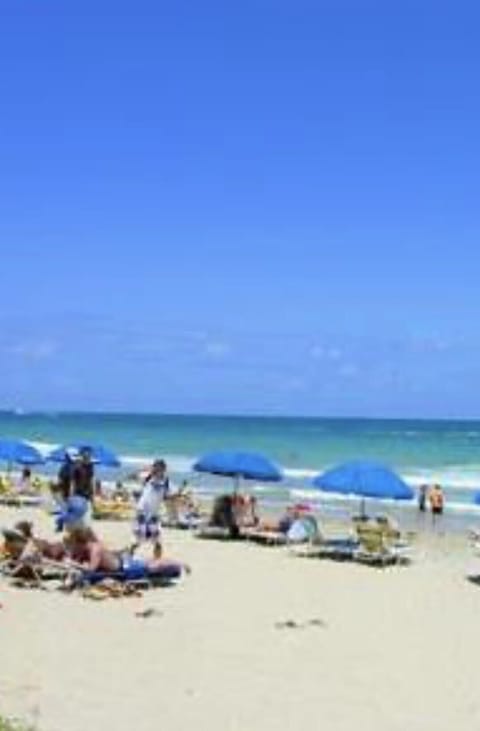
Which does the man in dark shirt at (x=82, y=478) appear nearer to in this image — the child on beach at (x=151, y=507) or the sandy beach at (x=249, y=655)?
the child on beach at (x=151, y=507)

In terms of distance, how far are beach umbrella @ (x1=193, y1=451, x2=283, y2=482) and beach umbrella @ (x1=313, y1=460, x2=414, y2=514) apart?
2.26 meters

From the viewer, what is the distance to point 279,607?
16.0 metres

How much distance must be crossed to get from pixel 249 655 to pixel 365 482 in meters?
8.74

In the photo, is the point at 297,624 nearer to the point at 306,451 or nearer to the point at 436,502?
the point at 436,502

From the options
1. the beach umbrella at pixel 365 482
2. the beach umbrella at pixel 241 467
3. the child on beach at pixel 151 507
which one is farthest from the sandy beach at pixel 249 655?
the beach umbrella at pixel 241 467

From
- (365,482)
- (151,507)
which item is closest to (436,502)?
(365,482)

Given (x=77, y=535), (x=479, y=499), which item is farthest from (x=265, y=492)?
(x=77, y=535)

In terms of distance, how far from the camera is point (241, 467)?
2400 cm

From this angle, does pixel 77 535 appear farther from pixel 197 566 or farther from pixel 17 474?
pixel 17 474

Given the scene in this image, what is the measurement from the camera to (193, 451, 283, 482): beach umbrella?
2397cm

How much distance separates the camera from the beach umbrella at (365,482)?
2127 cm

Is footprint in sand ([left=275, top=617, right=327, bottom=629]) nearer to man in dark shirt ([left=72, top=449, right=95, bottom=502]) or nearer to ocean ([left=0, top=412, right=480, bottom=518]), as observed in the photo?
man in dark shirt ([left=72, top=449, right=95, bottom=502])

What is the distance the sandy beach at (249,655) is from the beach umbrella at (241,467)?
482 centimetres

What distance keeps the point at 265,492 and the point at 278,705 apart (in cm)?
3007
